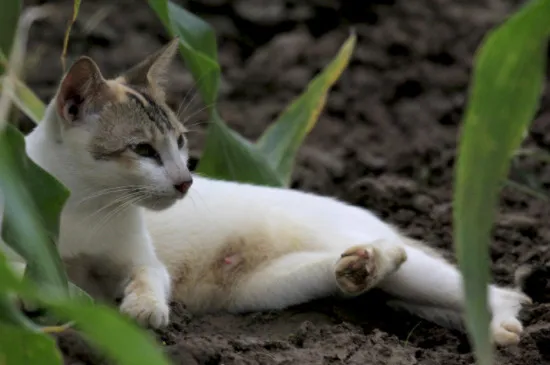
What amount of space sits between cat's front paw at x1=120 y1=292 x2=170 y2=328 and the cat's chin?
0.57 ft

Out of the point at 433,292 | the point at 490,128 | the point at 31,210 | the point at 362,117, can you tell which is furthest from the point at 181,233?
the point at 362,117

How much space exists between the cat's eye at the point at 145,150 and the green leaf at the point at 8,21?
0.31 metres

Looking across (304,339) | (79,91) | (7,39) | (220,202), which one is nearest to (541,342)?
(304,339)

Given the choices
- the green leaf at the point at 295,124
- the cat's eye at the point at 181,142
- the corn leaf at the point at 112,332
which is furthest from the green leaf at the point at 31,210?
the green leaf at the point at 295,124

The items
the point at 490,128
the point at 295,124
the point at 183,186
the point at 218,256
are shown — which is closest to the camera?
the point at 490,128

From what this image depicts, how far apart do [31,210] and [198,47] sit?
Answer: 119 cm

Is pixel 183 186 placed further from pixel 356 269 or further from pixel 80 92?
pixel 356 269

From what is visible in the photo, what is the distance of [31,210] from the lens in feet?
4.80

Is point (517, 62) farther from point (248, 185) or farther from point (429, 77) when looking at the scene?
point (429, 77)

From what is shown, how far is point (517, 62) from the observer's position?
1.16 meters

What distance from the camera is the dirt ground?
2037 mm

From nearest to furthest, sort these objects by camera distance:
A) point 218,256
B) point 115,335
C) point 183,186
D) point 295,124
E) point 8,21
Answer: point 115,335, point 8,21, point 183,186, point 218,256, point 295,124

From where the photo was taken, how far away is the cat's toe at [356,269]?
81.1 inches

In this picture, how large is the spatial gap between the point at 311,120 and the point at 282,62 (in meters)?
1.52
